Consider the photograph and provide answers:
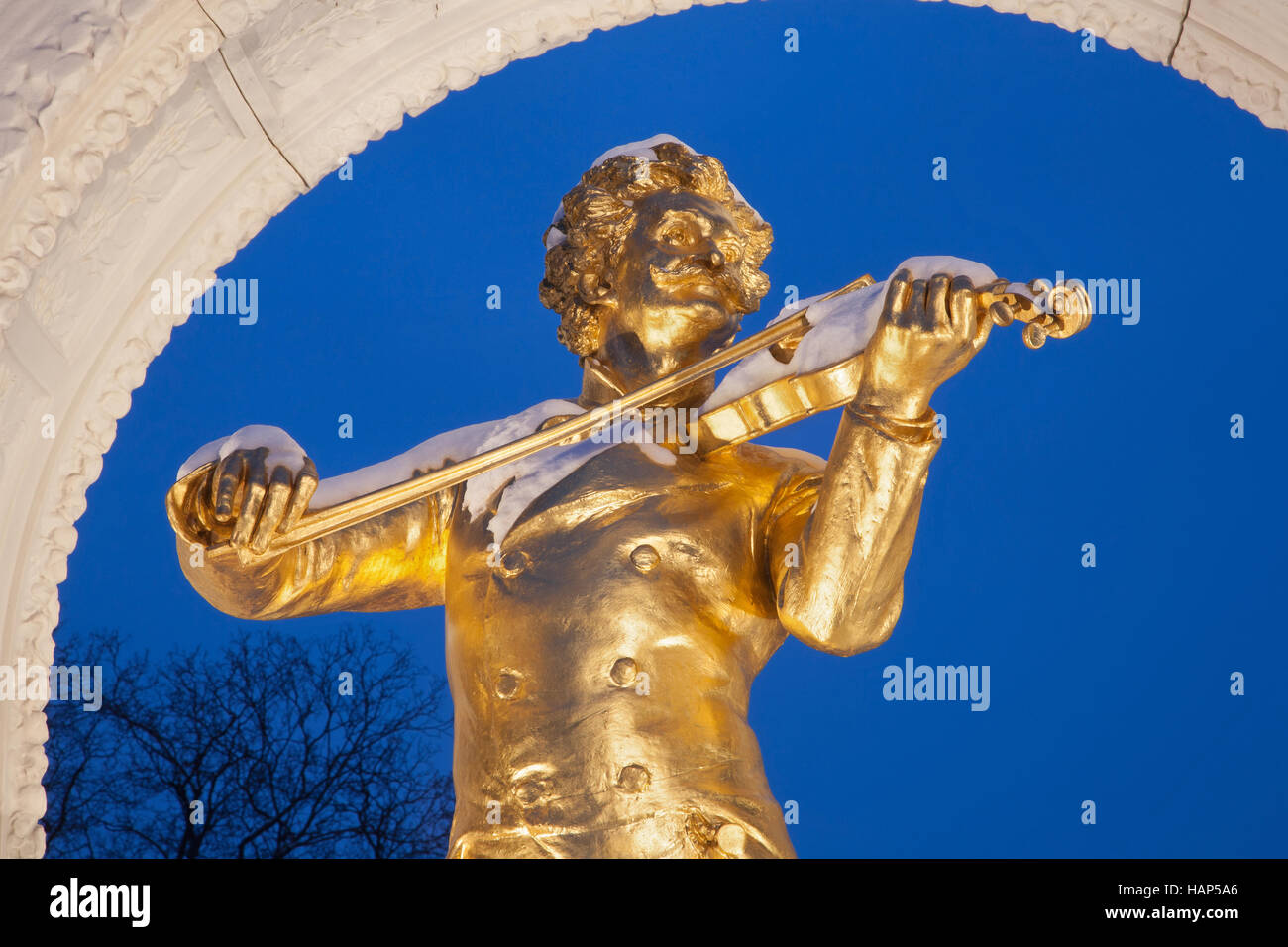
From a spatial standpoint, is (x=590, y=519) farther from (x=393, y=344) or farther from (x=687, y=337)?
(x=393, y=344)

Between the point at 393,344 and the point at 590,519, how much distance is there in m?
6.03

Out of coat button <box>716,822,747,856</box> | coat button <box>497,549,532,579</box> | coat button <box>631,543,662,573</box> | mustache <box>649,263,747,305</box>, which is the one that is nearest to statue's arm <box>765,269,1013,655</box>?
coat button <box>631,543,662,573</box>

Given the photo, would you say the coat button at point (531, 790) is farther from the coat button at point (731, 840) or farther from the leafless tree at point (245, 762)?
the leafless tree at point (245, 762)

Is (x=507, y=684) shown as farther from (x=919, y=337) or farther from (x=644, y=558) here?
(x=919, y=337)

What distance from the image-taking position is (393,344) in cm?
977

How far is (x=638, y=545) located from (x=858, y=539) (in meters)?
0.52

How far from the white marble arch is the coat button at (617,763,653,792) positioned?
4.66 feet

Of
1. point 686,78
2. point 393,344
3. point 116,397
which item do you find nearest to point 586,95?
point 686,78

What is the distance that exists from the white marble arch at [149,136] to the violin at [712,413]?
0.73 m

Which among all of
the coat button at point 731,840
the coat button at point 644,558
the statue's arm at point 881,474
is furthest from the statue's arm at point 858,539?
the coat button at point 731,840

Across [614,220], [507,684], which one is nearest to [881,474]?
[507,684]

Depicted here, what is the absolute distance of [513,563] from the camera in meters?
3.90

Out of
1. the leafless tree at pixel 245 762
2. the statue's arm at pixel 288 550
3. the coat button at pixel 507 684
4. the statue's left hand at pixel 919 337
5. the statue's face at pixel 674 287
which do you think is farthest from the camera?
the leafless tree at pixel 245 762

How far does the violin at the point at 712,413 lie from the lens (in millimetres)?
3574
